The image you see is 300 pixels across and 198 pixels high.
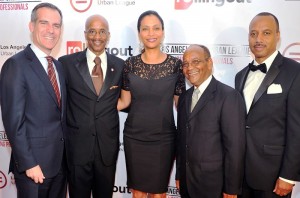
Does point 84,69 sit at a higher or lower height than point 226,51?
lower

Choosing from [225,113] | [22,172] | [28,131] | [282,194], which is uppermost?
[225,113]

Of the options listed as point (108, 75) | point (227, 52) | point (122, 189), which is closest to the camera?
point (108, 75)

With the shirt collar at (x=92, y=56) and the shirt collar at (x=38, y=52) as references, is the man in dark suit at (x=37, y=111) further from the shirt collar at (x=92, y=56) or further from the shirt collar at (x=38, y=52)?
the shirt collar at (x=92, y=56)

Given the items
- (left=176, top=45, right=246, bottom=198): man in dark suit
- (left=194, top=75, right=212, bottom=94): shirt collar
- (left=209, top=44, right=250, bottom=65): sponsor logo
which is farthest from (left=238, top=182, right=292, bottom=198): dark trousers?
(left=209, top=44, right=250, bottom=65): sponsor logo

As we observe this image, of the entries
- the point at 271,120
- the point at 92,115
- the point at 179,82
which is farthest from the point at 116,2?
the point at 271,120

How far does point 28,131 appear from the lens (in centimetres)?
220

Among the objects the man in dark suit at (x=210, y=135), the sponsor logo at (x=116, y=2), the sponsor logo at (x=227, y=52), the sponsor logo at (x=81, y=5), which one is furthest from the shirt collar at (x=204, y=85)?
the sponsor logo at (x=81, y=5)

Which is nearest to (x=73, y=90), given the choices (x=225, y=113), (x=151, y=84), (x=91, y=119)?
(x=91, y=119)

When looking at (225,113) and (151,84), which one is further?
(151,84)

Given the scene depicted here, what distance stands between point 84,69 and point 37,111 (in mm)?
648

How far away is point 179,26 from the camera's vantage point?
345 centimetres

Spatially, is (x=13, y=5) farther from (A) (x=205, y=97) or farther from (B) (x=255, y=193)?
(B) (x=255, y=193)

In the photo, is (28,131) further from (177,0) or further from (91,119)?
(177,0)

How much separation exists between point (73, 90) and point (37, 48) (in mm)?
499
